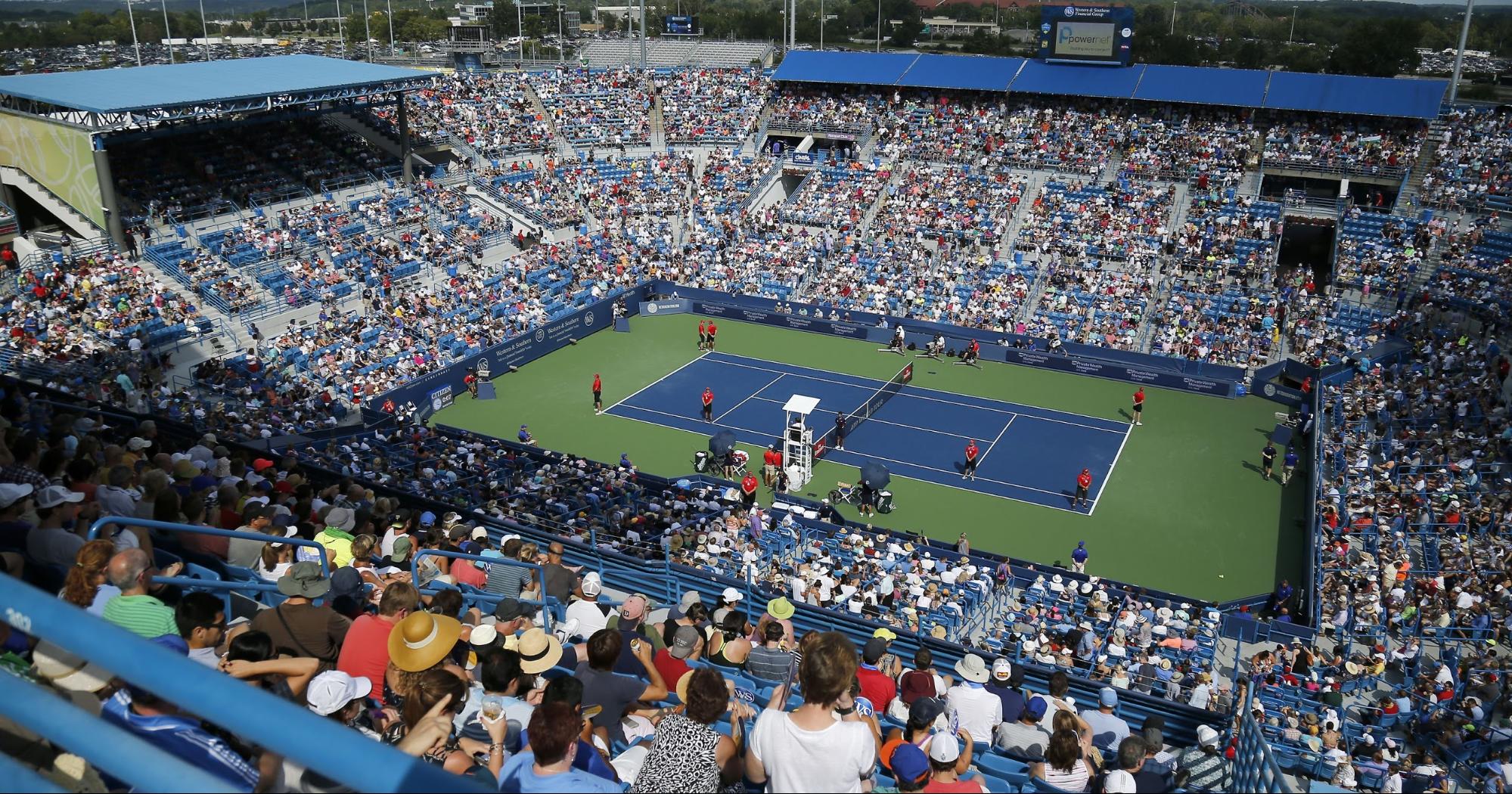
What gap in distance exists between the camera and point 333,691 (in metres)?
6.02

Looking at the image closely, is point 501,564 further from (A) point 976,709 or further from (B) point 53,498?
(A) point 976,709

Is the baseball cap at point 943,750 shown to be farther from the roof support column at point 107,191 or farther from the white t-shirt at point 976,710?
the roof support column at point 107,191

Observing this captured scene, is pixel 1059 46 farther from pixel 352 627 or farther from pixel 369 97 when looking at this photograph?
pixel 352 627

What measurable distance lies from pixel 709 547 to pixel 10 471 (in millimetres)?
13556

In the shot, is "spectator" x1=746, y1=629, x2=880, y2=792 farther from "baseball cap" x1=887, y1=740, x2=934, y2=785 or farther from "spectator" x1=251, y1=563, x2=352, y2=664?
"spectator" x1=251, y1=563, x2=352, y2=664

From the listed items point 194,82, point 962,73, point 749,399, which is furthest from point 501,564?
point 962,73

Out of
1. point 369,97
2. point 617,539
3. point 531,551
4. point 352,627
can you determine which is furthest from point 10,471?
point 369,97

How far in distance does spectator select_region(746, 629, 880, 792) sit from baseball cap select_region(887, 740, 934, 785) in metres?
1.08

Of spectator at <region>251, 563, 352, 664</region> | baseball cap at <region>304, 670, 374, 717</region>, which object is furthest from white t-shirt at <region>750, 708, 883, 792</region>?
spectator at <region>251, 563, 352, 664</region>

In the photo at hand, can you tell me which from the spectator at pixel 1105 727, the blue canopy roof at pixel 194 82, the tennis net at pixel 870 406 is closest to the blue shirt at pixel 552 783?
the spectator at pixel 1105 727

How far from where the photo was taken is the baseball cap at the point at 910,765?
5.68 metres

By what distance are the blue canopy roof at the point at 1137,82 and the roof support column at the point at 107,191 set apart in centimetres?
3457

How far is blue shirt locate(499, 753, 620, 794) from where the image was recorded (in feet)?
14.3

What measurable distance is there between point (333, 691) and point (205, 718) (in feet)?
14.7
